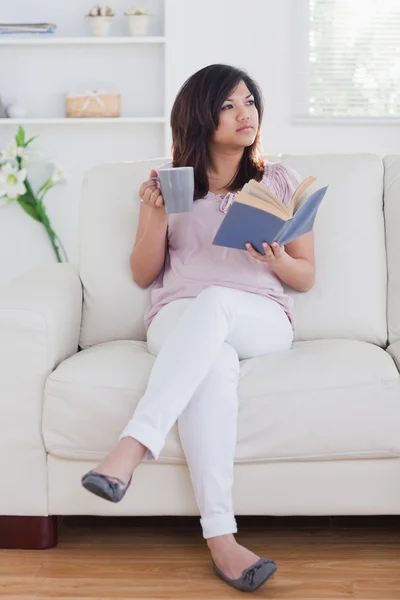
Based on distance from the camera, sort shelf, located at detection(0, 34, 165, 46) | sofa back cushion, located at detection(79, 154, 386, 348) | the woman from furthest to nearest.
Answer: shelf, located at detection(0, 34, 165, 46), sofa back cushion, located at detection(79, 154, 386, 348), the woman

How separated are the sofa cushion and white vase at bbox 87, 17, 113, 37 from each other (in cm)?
271

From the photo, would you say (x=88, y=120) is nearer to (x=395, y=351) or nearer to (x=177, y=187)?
(x=177, y=187)

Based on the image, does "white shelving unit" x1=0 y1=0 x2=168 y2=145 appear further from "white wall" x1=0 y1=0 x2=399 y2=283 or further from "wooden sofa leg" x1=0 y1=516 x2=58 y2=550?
"wooden sofa leg" x1=0 y1=516 x2=58 y2=550

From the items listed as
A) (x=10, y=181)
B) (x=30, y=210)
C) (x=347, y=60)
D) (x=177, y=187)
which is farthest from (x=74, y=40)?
(x=177, y=187)

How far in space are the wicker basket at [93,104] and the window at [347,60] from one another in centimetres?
94

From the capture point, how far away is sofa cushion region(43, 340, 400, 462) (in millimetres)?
1921

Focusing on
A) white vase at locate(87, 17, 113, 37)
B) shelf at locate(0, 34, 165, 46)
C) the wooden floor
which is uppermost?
white vase at locate(87, 17, 113, 37)

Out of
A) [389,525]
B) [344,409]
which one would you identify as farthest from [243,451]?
[389,525]

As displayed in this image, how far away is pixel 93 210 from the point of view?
2.53 metres

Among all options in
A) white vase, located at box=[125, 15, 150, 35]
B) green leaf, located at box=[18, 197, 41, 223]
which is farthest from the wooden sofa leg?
white vase, located at box=[125, 15, 150, 35]

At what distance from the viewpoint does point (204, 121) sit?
2350 mm

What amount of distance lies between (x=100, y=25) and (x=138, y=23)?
188 millimetres

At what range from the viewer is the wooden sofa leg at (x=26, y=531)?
204cm

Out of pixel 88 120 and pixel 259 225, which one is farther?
pixel 88 120
